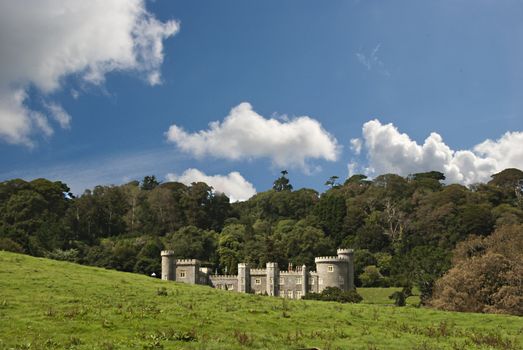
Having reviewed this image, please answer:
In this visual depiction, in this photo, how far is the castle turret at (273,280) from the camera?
92812 mm

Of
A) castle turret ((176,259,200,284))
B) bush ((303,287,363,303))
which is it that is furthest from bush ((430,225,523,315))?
castle turret ((176,259,200,284))

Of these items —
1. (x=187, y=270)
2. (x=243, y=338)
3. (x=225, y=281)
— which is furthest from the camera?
(x=225, y=281)

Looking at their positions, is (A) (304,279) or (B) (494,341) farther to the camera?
(A) (304,279)

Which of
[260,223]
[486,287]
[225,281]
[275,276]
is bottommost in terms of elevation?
[486,287]

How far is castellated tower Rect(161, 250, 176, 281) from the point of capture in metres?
92.3

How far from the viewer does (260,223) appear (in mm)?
128625

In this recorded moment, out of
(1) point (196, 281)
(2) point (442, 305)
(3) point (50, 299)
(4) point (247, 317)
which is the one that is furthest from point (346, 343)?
(1) point (196, 281)

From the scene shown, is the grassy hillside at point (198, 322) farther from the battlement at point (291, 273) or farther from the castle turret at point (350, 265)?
the battlement at point (291, 273)

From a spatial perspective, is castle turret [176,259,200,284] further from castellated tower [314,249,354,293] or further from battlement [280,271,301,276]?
castellated tower [314,249,354,293]

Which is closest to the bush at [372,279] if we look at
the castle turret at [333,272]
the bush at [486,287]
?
the castle turret at [333,272]

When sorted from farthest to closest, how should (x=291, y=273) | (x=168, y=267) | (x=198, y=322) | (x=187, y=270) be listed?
(x=291, y=273) < (x=187, y=270) < (x=168, y=267) < (x=198, y=322)

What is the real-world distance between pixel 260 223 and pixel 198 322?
101 m

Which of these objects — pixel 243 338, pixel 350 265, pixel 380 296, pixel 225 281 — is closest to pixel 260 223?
pixel 225 281

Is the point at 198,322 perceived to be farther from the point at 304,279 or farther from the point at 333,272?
the point at 304,279
